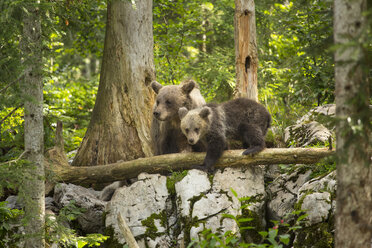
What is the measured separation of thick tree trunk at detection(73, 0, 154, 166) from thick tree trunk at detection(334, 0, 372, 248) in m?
5.39

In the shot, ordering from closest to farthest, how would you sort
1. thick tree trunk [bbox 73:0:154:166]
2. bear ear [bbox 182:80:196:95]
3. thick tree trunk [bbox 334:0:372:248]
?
1. thick tree trunk [bbox 334:0:372:248]
2. bear ear [bbox 182:80:196:95]
3. thick tree trunk [bbox 73:0:154:166]

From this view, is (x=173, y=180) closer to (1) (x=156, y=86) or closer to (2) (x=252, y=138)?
(2) (x=252, y=138)

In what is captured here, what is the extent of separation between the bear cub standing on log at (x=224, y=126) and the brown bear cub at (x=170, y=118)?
0.49 metres

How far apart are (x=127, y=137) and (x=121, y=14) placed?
8.50 feet

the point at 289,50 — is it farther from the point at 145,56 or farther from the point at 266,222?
the point at 266,222

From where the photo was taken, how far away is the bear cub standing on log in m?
6.95

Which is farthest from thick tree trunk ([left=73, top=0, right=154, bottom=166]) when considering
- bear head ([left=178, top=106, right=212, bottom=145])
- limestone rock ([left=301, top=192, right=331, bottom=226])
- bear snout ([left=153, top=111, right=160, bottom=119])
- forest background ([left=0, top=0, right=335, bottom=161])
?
limestone rock ([left=301, top=192, right=331, bottom=226])

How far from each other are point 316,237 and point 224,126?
97.1 inches

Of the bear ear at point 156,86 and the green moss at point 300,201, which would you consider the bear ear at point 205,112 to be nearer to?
the bear ear at point 156,86

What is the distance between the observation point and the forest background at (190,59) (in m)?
5.84

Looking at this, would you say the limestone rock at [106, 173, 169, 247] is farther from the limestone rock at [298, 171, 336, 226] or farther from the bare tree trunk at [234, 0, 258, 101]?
the bare tree trunk at [234, 0, 258, 101]

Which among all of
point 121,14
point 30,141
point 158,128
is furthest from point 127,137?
point 30,141

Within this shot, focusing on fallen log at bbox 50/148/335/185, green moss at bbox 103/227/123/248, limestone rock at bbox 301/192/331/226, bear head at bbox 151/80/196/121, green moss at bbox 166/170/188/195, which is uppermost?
bear head at bbox 151/80/196/121

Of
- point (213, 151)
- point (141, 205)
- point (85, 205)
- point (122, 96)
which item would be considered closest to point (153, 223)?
point (141, 205)
